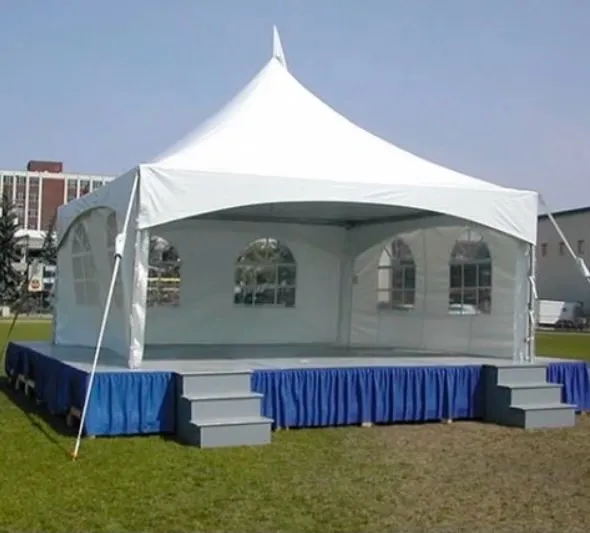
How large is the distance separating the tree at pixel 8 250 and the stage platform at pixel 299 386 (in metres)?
A: 39.4

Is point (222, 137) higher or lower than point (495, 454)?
higher

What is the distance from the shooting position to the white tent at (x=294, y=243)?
7984 mm

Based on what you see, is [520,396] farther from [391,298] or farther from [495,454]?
[391,298]

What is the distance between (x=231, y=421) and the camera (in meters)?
6.94

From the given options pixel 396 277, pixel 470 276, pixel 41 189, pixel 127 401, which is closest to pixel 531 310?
pixel 470 276

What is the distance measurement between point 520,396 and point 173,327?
5.37 metres

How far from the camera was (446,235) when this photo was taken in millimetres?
11281

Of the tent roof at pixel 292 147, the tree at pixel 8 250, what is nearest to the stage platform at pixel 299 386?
the tent roof at pixel 292 147

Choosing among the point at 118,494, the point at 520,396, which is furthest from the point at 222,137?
the point at 118,494

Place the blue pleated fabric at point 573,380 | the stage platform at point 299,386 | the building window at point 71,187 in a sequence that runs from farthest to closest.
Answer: the building window at point 71,187
the blue pleated fabric at point 573,380
the stage platform at point 299,386

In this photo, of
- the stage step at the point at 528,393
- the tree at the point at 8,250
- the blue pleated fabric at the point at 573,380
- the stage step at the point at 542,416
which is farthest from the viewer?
the tree at the point at 8,250

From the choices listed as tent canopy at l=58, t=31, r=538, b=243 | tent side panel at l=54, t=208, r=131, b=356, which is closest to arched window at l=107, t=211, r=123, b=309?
tent side panel at l=54, t=208, r=131, b=356

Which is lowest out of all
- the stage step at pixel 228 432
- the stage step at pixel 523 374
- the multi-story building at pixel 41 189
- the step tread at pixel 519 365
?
the stage step at pixel 228 432

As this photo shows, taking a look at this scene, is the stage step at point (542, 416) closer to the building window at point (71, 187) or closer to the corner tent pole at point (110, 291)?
the corner tent pole at point (110, 291)
